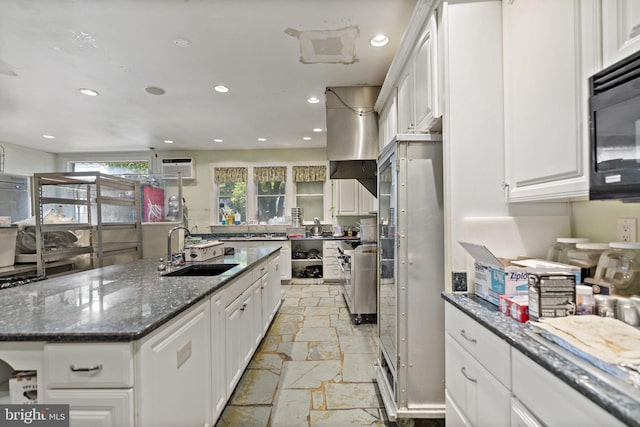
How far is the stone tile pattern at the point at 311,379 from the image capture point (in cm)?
171

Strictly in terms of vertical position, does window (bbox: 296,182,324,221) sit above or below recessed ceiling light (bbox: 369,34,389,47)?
below

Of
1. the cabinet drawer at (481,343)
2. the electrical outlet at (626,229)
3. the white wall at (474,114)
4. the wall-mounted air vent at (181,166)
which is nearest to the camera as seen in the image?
the cabinet drawer at (481,343)

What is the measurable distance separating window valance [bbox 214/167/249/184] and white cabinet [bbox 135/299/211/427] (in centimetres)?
448

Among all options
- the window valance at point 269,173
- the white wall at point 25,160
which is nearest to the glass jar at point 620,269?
the window valance at point 269,173

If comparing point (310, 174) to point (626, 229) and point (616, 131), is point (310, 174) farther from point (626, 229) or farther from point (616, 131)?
point (616, 131)

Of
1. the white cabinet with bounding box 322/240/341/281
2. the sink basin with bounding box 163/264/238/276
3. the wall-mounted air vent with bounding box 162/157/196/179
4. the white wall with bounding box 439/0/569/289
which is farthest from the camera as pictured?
the wall-mounted air vent with bounding box 162/157/196/179

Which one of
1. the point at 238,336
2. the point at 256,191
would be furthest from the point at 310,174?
the point at 238,336

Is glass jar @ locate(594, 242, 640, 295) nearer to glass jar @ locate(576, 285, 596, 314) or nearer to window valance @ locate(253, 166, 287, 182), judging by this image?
glass jar @ locate(576, 285, 596, 314)

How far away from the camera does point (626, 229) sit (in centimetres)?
109

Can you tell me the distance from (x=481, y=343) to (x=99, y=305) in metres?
1.70

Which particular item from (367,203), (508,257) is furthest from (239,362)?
(367,203)

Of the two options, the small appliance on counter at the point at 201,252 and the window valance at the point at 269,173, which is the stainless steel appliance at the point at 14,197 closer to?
the small appliance on counter at the point at 201,252

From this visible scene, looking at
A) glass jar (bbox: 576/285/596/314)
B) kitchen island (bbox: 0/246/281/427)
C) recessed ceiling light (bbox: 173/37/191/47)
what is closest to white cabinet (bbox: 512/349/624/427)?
glass jar (bbox: 576/285/596/314)

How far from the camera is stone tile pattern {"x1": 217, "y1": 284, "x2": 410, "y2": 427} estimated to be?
171 centimetres
